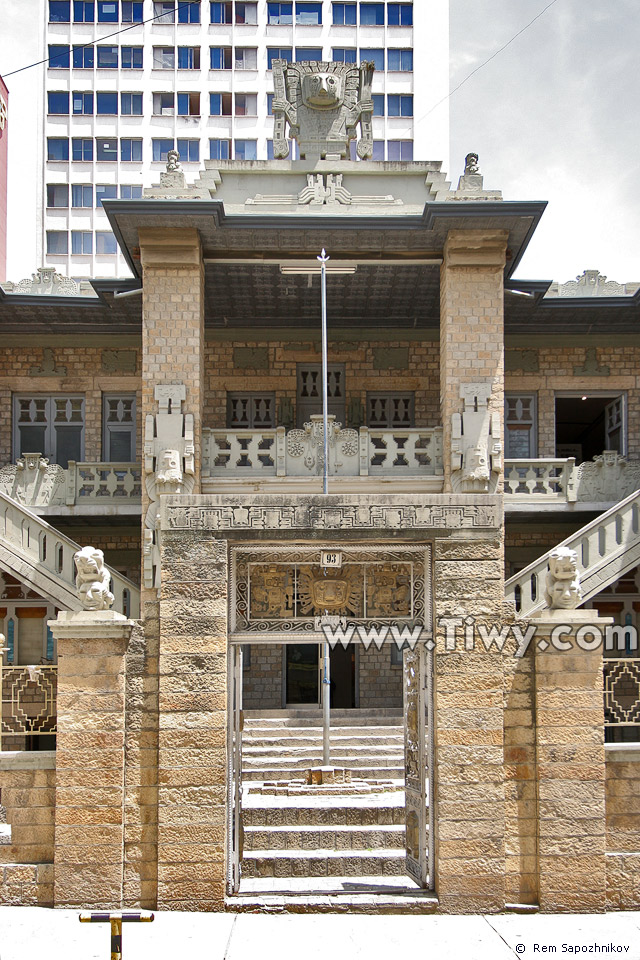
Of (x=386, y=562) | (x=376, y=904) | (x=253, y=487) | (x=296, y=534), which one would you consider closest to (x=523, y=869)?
(x=376, y=904)

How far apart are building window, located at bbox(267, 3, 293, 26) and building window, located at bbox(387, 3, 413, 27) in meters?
4.63

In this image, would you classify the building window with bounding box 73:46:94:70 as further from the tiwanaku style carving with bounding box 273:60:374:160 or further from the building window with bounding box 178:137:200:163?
the tiwanaku style carving with bounding box 273:60:374:160

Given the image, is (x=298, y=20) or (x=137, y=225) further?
(x=298, y=20)

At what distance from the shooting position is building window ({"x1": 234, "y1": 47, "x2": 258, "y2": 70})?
48.4 meters

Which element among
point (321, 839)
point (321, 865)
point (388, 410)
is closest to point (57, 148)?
point (388, 410)

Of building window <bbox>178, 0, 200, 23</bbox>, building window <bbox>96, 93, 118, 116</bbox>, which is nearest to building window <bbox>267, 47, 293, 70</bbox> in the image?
building window <bbox>178, 0, 200, 23</bbox>

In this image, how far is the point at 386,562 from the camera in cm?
1077

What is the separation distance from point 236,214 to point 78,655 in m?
10.4

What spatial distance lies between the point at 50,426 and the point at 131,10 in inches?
1295

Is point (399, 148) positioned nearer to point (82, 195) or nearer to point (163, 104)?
point (163, 104)

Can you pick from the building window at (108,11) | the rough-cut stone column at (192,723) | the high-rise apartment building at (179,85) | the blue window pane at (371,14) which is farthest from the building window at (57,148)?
the rough-cut stone column at (192,723)

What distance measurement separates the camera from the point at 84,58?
4831 centimetres

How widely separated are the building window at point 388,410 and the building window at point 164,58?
105 feet

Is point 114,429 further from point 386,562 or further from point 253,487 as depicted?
point 386,562
